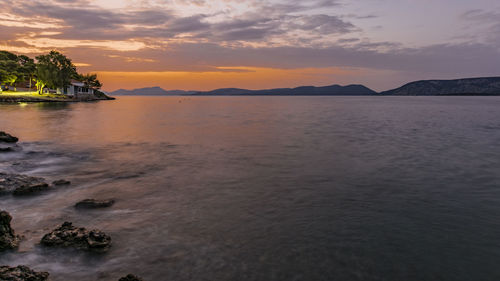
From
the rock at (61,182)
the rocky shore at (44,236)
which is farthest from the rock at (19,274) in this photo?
the rock at (61,182)

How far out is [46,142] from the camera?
33250 millimetres

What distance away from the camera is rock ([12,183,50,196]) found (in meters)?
14.5

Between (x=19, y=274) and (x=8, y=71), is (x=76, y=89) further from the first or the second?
(x=19, y=274)

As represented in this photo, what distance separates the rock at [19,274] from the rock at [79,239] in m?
1.73

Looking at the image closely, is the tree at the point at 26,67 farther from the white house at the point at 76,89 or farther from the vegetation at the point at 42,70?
the white house at the point at 76,89

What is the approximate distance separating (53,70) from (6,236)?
127951mm

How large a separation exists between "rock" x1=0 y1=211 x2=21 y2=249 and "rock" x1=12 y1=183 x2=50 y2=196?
5264 millimetres

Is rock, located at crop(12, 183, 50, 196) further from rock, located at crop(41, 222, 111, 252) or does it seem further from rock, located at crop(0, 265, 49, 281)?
rock, located at crop(0, 265, 49, 281)

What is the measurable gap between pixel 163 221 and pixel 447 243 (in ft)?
33.7

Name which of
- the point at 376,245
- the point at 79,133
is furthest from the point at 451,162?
the point at 79,133

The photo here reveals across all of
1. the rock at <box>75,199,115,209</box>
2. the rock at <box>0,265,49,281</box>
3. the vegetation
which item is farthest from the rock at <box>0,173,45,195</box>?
the vegetation

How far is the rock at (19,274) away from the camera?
287 inches

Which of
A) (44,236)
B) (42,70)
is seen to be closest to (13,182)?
(44,236)

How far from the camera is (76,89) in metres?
→ 152
